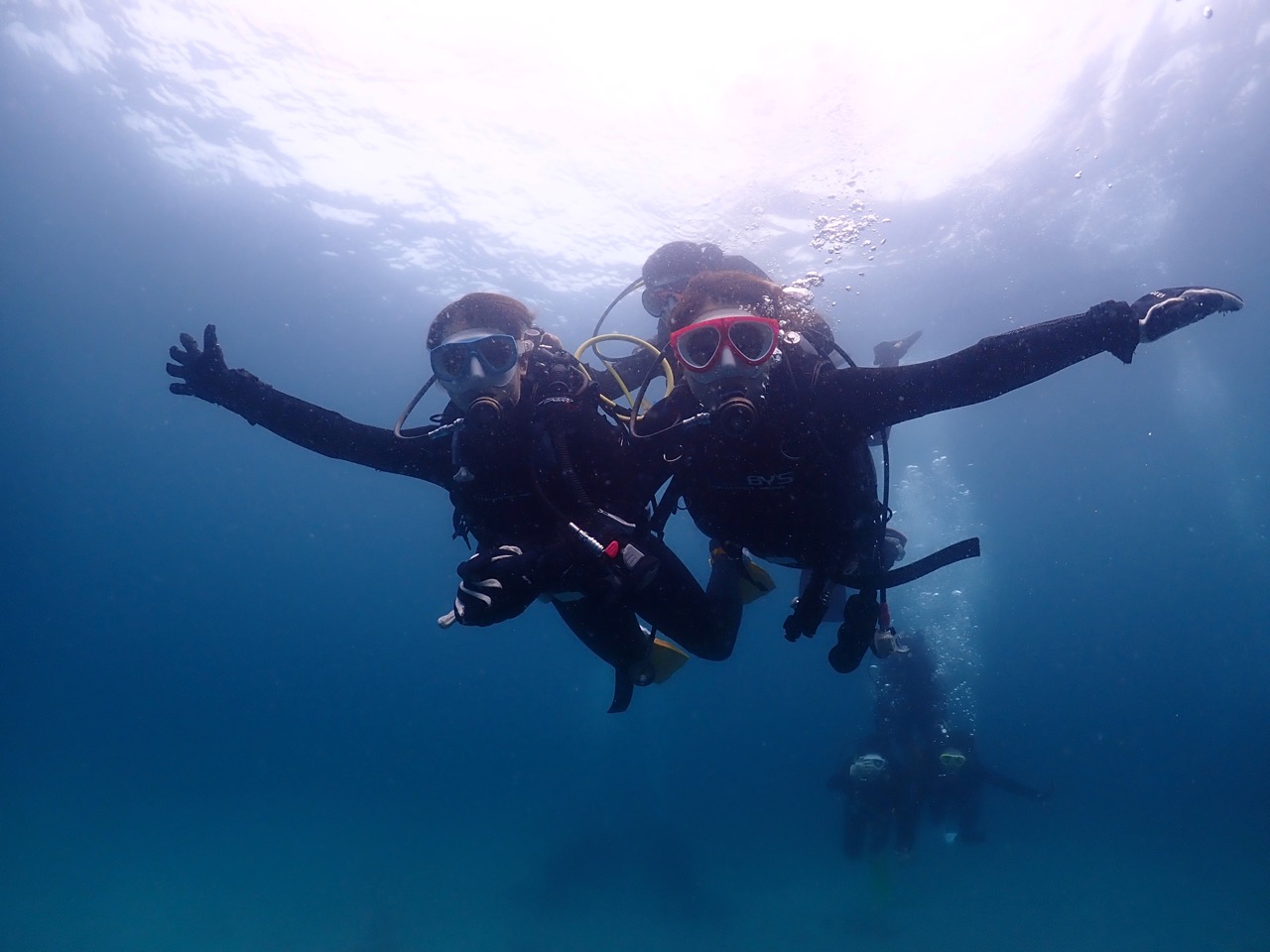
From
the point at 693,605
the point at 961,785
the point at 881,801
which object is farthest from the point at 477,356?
the point at 961,785

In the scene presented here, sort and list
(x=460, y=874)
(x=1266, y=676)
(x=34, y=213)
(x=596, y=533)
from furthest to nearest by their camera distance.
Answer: (x=1266, y=676) → (x=460, y=874) → (x=34, y=213) → (x=596, y=533)

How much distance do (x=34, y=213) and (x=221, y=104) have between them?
12668mm

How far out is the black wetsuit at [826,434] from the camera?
3.68 meters

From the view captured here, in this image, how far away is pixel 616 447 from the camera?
4.46 m

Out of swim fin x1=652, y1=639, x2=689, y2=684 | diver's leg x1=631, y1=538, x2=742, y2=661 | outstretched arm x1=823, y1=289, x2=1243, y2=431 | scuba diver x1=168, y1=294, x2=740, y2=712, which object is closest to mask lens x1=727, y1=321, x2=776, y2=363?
outstretched arm x1=823, y1=289, x2=1243, y2=431

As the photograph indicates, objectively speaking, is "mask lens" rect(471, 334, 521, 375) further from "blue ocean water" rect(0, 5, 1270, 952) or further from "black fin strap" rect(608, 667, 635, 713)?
"blue ocean water" rect(0, 5, 1270, 952)

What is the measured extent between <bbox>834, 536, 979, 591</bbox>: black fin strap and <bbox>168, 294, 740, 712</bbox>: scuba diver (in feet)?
4.34

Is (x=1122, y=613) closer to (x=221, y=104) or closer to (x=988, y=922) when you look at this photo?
(x=988, y=922)

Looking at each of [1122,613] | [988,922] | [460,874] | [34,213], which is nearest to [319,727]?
[460,874]

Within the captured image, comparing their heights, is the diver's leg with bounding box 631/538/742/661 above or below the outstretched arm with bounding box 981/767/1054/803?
above

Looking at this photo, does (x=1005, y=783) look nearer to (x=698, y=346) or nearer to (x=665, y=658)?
(x=665, y=658)

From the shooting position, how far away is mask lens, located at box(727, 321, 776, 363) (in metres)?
4.14

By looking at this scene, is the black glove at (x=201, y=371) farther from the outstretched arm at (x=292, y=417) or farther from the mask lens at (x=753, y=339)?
the mask lens at (x=753, y=339)

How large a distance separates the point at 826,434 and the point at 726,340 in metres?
0.94
